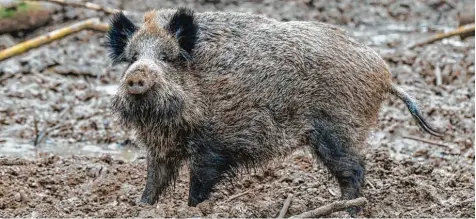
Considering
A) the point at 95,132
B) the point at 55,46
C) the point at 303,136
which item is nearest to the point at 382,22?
the point at 55,46

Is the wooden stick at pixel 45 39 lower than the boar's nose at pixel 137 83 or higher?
higher

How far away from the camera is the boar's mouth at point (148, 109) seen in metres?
6.27

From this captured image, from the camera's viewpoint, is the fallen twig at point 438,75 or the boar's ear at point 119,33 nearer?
the boar's ear at point 119,33

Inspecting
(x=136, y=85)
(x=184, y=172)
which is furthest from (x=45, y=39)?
(x=136, y=85)

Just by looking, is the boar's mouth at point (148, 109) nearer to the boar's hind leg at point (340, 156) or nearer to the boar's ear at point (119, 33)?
the boar's ear at point (119, 33)

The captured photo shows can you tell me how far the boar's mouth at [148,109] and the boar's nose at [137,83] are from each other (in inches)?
5.8

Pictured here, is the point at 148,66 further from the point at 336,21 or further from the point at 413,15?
the point at 413,15

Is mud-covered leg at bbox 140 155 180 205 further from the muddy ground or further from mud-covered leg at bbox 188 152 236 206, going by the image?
mud-covered leg at bbox 188 152 236 206

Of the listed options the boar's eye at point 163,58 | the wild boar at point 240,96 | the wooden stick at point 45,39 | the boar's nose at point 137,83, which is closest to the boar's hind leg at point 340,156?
the wild boar at point 240,96

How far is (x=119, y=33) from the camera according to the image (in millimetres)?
6641

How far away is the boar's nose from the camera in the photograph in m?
6.01

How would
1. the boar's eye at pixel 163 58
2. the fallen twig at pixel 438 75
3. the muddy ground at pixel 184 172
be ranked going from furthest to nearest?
the fallen twig at pixel 438 75 → the muddy ground at pixel 184 172 → the boar's eye at pixel 163 58

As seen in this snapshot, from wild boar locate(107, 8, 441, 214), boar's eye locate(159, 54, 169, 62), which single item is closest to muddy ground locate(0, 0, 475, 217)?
wild boar locate(107, 8, 441, 214)

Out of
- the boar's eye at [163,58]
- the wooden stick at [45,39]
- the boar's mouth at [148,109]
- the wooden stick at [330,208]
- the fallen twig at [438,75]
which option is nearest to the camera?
the wooden stick at [330,208]
